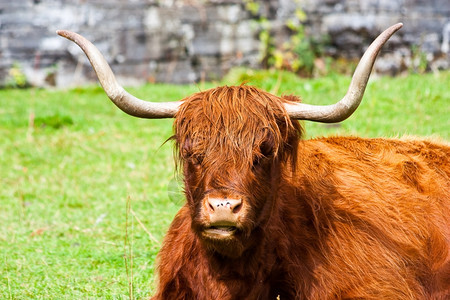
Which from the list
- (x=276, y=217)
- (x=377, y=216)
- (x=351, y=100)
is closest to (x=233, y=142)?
(x=276, y=217)

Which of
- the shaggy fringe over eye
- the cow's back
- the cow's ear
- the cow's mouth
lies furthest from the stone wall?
the cow's mouth

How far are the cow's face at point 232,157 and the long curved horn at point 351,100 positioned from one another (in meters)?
0.10

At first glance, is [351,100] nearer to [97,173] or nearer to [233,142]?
[233,142]

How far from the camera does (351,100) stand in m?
3.84

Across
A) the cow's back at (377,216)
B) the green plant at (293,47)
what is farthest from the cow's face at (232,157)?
the green plant at (293,47)

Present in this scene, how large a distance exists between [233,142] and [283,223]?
635 mm

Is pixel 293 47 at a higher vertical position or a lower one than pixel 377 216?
higher

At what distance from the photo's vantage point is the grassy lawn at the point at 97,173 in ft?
18.1

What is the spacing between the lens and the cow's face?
3529 millimetres

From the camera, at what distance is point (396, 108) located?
34.1ft

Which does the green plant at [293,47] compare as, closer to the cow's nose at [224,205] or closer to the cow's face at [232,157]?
the cow's face at [232,157]

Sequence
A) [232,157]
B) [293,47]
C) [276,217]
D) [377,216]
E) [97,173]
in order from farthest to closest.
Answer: [293,47] < [97,173] < [377,216] < [276,217] < [232,157]

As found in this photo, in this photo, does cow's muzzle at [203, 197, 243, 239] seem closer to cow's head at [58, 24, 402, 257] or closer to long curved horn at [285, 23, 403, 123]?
cow's head at [58, 24, 402, 257]

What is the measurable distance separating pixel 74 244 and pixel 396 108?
584 centimetres
